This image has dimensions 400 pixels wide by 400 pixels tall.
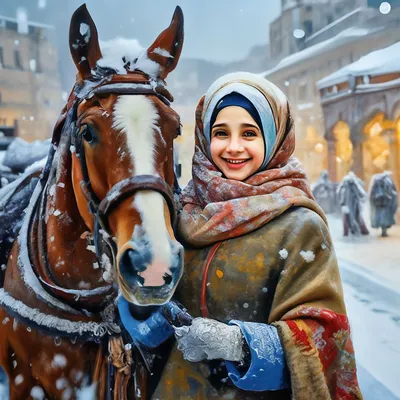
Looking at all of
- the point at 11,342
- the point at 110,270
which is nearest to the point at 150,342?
the point at 110,270

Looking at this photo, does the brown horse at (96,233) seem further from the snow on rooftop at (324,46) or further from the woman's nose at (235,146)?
the snow on rooftop at (324,46)

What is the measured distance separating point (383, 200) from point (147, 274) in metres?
1.98

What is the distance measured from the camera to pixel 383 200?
2371mm

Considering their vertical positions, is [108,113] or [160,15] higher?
[160,15]

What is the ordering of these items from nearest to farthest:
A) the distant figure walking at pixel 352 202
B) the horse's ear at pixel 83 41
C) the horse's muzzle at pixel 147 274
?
the horse's muzzle at pixel 147 274 < the horse's ear at pixel 83 41 < the distant figure walking at pixel 352 202

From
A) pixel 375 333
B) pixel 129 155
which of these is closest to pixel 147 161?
pixel 129 155

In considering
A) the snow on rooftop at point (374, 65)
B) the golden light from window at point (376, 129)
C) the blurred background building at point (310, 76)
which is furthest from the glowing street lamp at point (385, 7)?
the golden light from window at point (376, 129)

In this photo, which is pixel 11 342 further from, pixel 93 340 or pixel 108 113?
pixel 108 113

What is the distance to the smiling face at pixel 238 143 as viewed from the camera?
0.97m

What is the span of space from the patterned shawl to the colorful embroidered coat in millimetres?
37

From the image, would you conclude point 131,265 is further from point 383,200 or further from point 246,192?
point 383,200

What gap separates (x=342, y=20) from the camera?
2230mm

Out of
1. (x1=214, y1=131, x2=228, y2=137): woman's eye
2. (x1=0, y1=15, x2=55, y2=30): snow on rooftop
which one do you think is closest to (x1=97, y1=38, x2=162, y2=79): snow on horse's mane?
(x1=214, y1=131, x2=228, y2=137): woman's eye

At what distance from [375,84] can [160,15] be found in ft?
4.30
